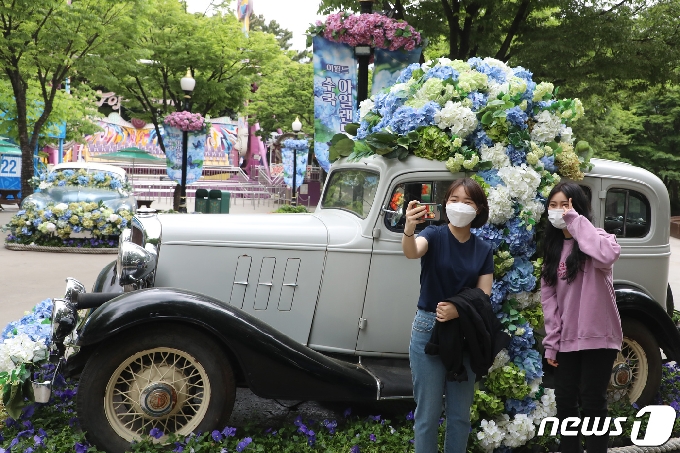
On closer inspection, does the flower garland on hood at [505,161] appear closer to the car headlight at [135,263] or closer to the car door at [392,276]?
the car door at [392,276]

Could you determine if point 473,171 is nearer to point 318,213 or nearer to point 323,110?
point 318,213

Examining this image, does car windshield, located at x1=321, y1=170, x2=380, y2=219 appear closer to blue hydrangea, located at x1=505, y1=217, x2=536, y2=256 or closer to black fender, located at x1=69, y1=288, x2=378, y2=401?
blue hydrangea, located at x1=505, y1=217, x2=536, y2=256

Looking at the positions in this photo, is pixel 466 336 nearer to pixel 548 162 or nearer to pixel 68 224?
pixel 548 162

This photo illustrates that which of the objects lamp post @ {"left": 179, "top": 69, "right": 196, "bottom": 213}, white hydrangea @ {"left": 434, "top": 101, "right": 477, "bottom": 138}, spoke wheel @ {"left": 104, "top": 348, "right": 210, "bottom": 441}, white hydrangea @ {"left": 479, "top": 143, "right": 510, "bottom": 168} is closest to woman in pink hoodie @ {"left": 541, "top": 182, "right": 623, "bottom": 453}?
white hydrangea @ {"left": 479, "top": 143, "right": 510, "bottom": 168}

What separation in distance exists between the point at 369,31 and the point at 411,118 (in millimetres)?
4682

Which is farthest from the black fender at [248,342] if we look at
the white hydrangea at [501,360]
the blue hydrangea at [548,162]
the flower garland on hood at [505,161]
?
the blue hydrangea at [548,162]

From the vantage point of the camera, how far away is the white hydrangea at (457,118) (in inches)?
168

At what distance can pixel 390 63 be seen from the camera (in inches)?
364

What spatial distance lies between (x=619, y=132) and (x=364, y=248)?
26.6 m

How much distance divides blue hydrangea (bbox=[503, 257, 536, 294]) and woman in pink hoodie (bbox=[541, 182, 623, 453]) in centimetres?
31

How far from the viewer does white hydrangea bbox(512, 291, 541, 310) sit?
14.1 feet

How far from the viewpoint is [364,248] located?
4.57 m

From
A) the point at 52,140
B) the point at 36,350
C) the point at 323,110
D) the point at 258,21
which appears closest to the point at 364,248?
the point at 36,350

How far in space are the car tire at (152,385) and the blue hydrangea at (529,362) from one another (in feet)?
5.98
